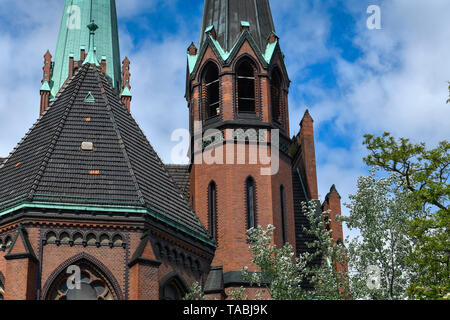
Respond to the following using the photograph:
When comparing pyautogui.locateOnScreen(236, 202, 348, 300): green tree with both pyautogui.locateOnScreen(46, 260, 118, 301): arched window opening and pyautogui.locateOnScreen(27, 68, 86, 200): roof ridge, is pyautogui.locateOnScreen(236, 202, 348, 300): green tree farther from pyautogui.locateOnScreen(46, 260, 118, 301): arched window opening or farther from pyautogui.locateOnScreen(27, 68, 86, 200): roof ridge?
pyautogui.locateOnScreen(27, 68, 86, 200): roof ridge

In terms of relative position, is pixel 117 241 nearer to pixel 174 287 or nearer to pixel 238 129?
pixel 174 287

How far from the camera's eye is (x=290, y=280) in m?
24.5

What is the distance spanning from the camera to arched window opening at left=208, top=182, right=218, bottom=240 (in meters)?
34.0

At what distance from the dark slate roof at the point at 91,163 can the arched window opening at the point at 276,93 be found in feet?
22.5

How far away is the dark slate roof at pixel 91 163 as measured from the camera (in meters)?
28.7

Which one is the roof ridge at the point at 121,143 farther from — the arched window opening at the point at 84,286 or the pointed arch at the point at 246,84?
the pointed arch at the point at 246,84

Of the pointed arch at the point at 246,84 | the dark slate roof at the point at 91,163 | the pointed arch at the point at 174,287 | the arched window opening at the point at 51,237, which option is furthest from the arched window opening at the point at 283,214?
the arched window opening at the point at 51,237

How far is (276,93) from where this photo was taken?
3816 cm

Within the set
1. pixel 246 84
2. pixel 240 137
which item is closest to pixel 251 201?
pixel 240 137

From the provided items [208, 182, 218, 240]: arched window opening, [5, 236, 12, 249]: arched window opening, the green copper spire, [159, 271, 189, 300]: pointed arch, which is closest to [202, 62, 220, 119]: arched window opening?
[208, 182, 218, 240]: arched window opening

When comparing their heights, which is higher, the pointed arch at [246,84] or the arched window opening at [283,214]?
the pointed arch at [246,84]
